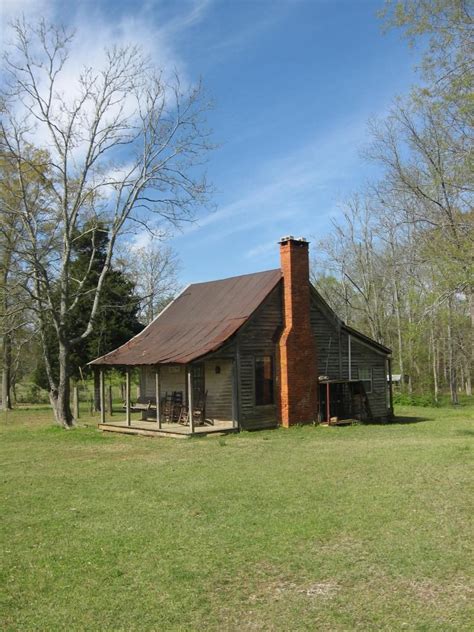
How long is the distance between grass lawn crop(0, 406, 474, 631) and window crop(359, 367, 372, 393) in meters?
9.71

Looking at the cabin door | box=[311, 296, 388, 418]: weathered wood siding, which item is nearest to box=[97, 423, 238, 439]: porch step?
the cabin door

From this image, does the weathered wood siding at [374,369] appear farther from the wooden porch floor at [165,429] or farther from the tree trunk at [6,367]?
the tree trunk at [6,367]

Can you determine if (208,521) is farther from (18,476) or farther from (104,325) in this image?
(104,325)

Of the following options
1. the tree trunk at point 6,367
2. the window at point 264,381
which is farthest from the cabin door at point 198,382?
the tree trunk at point 6,367

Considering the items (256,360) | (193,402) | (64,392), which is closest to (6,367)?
(64,392)

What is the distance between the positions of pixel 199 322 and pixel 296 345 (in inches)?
150

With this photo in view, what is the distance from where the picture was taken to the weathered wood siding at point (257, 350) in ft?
66.0

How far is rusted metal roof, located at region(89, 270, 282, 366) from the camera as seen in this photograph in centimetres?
1998

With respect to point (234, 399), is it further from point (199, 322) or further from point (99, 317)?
point (99, 317)

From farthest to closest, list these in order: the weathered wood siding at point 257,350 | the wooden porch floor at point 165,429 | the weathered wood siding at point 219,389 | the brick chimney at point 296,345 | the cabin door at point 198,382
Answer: the cabin door at point 198,382, the brick chimney at point 296,345, the weathered wood siding at point 219,389, the weathered wood siding at point 257,350, the wooden porch floor at point 165,429

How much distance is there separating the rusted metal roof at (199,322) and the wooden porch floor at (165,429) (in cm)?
215

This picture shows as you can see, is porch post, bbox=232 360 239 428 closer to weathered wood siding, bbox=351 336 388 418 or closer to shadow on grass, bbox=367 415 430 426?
weathered wood siding, bbox=351 336 388 418

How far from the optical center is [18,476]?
12539 millimetres

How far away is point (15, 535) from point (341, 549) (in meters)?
4.16
